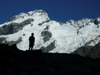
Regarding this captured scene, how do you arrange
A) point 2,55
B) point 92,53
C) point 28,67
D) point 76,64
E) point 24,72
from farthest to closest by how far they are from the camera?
point 92,53
point 76,64
point 2,55
point 28,67
point 24,72

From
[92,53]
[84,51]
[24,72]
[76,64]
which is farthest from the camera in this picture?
[84,51]

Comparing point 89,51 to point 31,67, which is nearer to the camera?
point 31,67

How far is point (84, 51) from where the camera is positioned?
185375 mm

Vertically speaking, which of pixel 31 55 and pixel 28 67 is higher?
pixel 31 55

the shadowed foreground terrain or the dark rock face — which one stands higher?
the dark rock face

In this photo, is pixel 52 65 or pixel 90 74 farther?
A: pixel 52 65

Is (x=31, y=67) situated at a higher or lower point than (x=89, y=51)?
lower

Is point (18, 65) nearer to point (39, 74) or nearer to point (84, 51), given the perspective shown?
point (39, 74)

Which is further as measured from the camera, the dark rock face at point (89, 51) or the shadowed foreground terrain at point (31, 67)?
the dark rock face at point (89, 51)

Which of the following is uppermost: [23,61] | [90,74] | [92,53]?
[92,53]

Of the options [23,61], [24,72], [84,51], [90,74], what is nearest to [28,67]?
[24,72]

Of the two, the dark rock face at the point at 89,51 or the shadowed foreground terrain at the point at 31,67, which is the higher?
the dark rock face at the point at 89,51

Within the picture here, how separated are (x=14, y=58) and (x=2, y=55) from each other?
4.06ft

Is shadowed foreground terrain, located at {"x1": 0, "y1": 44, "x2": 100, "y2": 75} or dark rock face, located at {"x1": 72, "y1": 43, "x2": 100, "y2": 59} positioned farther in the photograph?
dark rock face, located at {"x1": 72, "y1": 43, "x2": 100, "y2": 59}
